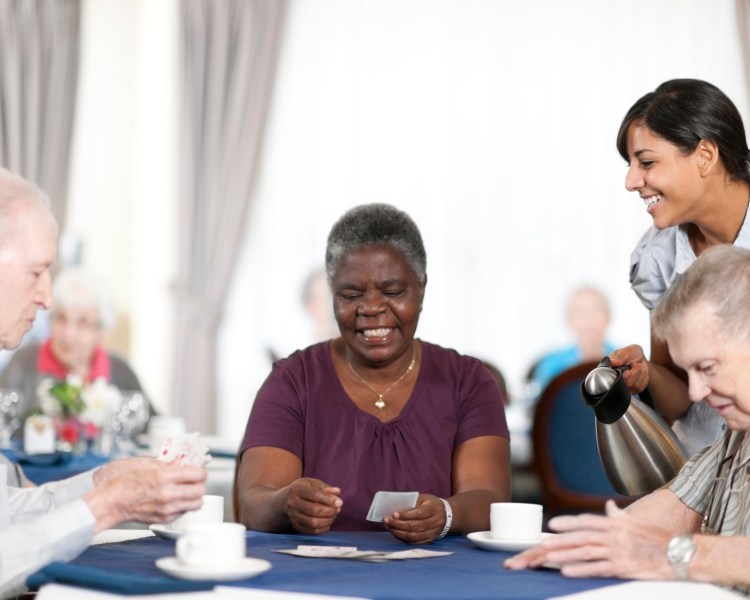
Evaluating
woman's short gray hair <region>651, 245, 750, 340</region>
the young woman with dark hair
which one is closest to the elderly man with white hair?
woman's short gray hair <region>651, 245, 750, 340</region>

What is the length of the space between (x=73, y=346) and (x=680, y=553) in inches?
153

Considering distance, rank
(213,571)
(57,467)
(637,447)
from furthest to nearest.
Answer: (57,467) → (637,447) → (213,571)

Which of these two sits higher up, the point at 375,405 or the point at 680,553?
the point at 375,405

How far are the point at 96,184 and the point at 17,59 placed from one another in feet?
3.49

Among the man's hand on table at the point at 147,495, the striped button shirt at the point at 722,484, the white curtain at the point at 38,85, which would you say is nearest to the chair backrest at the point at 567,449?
the striped button shirt at the point at 722,484

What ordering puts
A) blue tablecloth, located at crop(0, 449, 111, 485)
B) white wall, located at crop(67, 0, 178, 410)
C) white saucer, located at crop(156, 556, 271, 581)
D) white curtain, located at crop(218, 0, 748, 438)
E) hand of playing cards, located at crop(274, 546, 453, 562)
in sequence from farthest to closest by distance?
white wall, located at crop(67, 0, 178, 410), white curtain, located at crop(218, 0, 748, 438), blue tablecloth, located at crop(0, 449, 111, 485), hand of playing cards, located at crop(274, 546, 453, 562), white saucer, located at crop(156, 556, 271, 581)

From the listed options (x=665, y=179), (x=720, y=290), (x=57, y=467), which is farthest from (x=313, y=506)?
(x=57, y=467)

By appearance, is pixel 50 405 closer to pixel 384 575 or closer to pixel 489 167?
pixel 384 575

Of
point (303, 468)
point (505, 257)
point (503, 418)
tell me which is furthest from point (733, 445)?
point (505, 257)

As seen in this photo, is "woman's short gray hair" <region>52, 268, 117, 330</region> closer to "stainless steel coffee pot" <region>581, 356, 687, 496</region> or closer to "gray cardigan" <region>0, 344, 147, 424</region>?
"gray cardigan" <region>0, 344, 147, 424</region>

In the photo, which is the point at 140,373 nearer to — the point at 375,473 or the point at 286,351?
the point at 286,351

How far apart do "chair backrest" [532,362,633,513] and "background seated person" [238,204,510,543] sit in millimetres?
1290

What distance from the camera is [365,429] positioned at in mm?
2170

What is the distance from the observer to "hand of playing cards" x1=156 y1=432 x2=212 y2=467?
5.08ft
